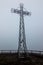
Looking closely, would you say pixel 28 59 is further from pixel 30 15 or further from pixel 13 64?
pixel 30 15

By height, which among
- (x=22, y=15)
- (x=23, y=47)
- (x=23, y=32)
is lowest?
(x=23, y=47)

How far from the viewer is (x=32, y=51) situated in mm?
29141

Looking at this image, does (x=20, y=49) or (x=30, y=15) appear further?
(x=30, y=15)

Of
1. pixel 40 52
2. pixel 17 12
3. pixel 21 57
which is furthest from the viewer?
pixel 40 52

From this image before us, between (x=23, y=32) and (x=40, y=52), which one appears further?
(x=40, y=52)

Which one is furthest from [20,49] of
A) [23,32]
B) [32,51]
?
[32,51]

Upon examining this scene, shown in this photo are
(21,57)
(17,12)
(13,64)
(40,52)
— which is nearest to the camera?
(13,64)

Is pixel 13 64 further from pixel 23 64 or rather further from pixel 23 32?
pixel 23 32

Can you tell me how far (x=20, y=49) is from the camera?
23.5 metres

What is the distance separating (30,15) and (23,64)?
26.2ft

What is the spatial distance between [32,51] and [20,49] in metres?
5.96

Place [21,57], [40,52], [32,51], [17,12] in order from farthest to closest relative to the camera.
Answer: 1. [32,51]
2. [40,52]
3. [17,12]
4. [21,57]

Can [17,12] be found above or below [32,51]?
above

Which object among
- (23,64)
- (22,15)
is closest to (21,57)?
(23,64)
